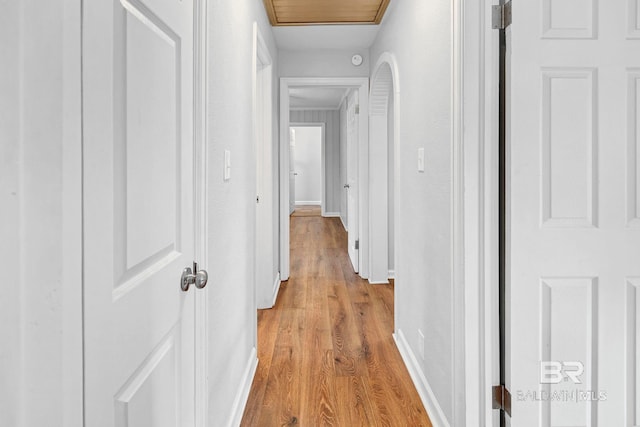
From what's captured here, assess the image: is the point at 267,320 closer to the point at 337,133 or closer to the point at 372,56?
the point at 372,56

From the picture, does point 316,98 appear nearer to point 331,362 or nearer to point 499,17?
point 331,362

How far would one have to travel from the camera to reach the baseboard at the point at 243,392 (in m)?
1.82

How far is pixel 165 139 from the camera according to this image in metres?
1.00

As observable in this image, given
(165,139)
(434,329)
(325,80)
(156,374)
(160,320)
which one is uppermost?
(325,80)

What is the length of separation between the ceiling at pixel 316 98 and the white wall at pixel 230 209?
4648 millimetres

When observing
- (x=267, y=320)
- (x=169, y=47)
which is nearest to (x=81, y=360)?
(x=169, y=47)

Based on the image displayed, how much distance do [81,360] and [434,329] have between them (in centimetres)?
164

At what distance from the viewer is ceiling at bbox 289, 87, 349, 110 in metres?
7.10

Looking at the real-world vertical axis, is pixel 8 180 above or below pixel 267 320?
above

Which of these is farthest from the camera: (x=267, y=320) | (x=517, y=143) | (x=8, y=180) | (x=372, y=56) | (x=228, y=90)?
(x=372, y=56)

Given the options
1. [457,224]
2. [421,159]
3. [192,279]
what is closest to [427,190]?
[421,159]

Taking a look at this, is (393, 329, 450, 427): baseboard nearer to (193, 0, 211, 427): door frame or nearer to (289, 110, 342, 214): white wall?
(193, 0, 211, 427): door frame

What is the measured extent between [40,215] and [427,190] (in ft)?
5.83

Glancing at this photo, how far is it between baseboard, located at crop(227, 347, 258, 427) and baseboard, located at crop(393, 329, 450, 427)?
0.87 meters
